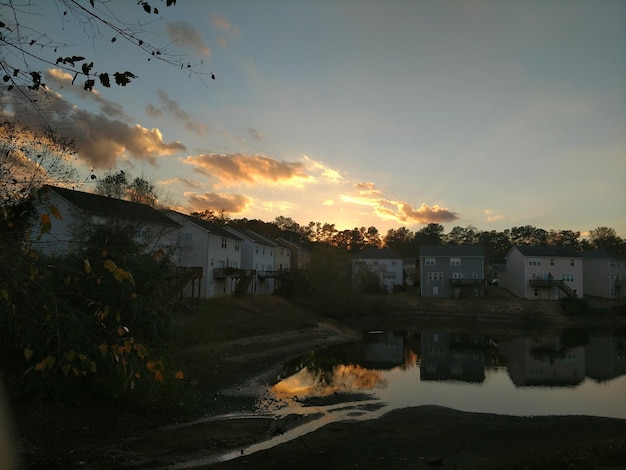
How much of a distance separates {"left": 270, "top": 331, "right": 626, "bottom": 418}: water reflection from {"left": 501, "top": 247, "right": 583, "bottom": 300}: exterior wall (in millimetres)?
23001

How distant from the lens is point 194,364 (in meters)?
23.6

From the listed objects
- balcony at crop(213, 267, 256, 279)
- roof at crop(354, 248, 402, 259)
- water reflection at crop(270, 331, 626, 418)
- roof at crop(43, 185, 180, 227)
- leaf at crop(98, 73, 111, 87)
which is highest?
roof at crop(43, 185, 180, 227)

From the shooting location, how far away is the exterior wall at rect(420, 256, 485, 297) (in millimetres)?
69312

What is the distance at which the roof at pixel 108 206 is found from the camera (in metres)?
29.0

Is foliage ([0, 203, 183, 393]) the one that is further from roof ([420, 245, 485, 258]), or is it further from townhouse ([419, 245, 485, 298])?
roof ([420, 245, 485, 258])

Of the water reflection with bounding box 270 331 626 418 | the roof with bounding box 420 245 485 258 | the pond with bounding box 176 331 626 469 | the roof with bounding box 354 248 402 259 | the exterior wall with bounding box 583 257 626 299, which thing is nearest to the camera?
the pond with bounding box 176 331 626 469

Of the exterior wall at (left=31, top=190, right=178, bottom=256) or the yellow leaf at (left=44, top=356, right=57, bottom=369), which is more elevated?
the exterior wall at (left=31, top=190, right=178, bottom=256)

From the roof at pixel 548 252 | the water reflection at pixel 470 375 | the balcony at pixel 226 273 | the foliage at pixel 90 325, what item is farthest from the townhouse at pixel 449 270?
the foliage at pixel 90 325

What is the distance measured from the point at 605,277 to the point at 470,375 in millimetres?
58043

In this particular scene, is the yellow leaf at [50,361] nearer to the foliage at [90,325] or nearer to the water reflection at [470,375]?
the foliage at [90,325]

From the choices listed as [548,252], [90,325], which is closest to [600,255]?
[548,252]

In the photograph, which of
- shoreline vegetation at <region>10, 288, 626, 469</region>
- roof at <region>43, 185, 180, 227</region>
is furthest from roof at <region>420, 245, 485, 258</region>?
shoreline vegetation at <region>10, 288, 626, 469</region>

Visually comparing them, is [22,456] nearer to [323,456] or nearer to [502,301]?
[323,456]

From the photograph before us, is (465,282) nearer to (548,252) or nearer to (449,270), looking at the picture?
(449,270)
